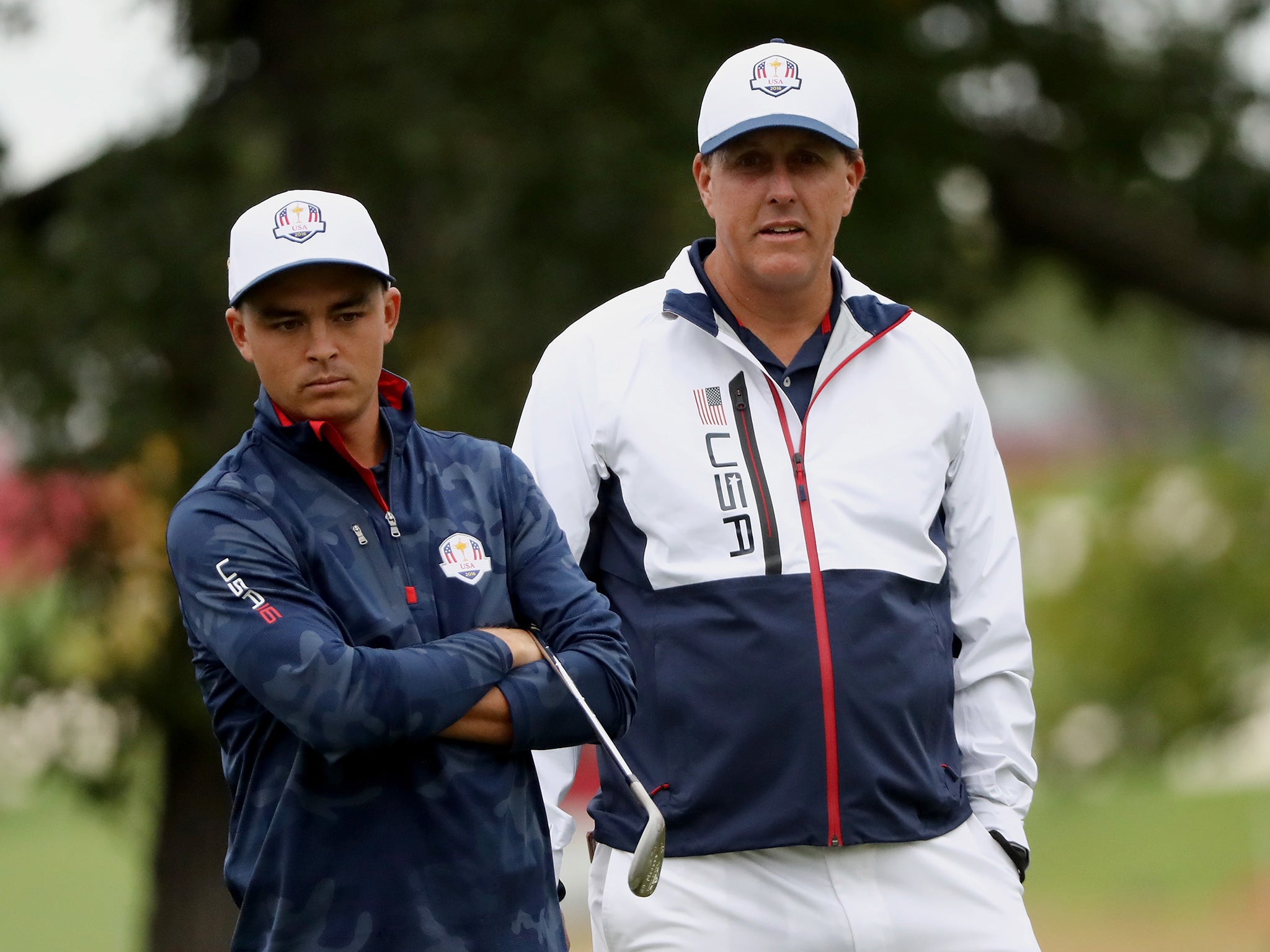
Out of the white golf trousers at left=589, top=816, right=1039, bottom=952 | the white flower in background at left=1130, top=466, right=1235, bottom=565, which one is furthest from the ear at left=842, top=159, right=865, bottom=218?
the white flower in background at left=1130, top=466, right=1235, bottom=565

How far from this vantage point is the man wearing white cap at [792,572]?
2982 millimetres

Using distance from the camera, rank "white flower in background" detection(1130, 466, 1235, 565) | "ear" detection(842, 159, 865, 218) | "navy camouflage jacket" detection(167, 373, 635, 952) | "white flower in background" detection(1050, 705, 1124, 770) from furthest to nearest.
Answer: "white flower in background" detection(1050, 705, 1124, 770) → "white flower in background" detection(1130, 466, 1235, 565) → "ear" detection(842, 159, 865, 218) → "navy camouflage jacket" detection(167, 373, 635, 952)

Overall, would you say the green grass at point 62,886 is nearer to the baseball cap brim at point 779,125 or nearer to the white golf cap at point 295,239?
the baseball cap brim at point 779,125

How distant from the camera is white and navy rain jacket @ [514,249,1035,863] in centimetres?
298

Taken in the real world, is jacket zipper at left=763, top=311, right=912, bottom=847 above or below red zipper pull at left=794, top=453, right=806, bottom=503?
below

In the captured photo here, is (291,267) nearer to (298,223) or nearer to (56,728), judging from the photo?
(298,223)

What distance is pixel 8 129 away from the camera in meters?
8.04

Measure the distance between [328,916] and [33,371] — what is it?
605cm

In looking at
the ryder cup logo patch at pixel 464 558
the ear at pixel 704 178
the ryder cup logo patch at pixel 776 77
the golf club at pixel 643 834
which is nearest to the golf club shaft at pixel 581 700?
the golf club at pixel 643 834

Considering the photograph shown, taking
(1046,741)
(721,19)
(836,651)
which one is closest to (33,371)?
(721,19)

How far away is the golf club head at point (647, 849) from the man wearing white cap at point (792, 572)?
30 centimetres

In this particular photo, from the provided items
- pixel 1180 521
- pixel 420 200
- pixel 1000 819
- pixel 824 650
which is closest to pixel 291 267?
pixel 824 650

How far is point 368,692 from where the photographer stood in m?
2.38

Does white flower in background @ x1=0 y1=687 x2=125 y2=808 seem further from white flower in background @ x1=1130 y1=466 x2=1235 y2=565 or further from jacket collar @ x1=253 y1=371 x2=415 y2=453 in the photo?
white flower in background @ x1=1130 y1=466 x2=1235 y2=565
